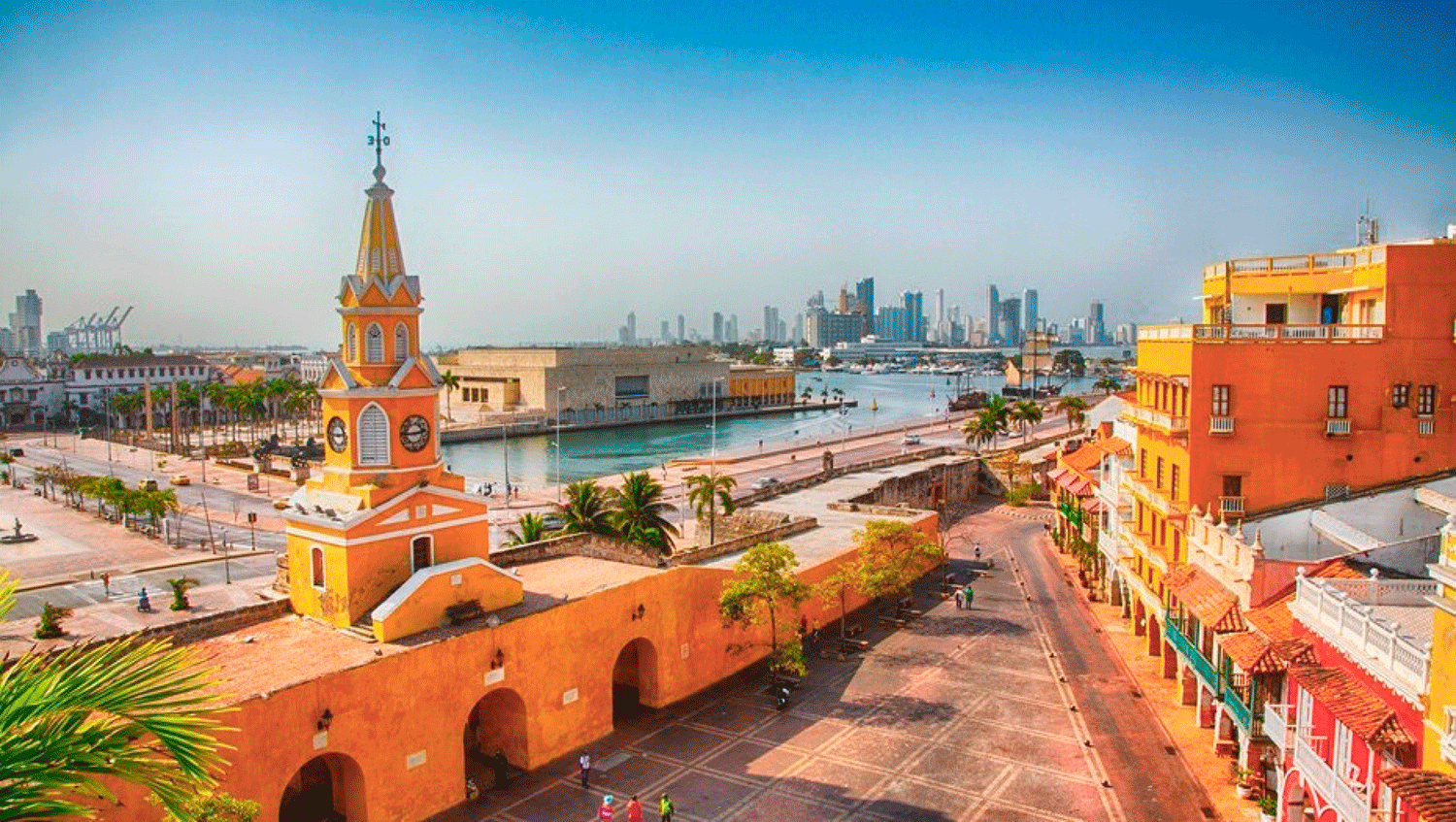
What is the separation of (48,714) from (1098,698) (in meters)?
29.1

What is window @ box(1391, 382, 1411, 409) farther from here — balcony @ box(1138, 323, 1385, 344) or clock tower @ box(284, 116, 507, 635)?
clock tower @ box(284, 116, 507, 635)

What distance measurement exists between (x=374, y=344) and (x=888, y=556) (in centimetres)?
2075

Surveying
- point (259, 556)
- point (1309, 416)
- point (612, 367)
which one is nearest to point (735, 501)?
point (259, 556)

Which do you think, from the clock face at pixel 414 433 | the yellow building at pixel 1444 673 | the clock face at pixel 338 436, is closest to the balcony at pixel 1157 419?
the yellow building at pixel 1444 673

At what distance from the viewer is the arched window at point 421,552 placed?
1016 inches

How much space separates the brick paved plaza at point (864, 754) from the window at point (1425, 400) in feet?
43.9

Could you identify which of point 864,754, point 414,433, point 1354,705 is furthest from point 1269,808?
point 414,433

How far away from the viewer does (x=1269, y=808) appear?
22.2m

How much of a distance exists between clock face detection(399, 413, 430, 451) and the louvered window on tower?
1.36 feet

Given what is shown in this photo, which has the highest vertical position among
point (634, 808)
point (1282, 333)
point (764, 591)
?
point (1282, 333)

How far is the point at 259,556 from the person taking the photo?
172 feet

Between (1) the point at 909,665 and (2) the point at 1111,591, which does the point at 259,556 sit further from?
(2) the point at 1111,591

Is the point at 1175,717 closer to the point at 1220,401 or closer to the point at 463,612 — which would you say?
the point at 1220,401

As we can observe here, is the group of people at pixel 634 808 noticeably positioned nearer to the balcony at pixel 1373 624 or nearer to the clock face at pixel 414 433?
the clock face at pixel 414 433
